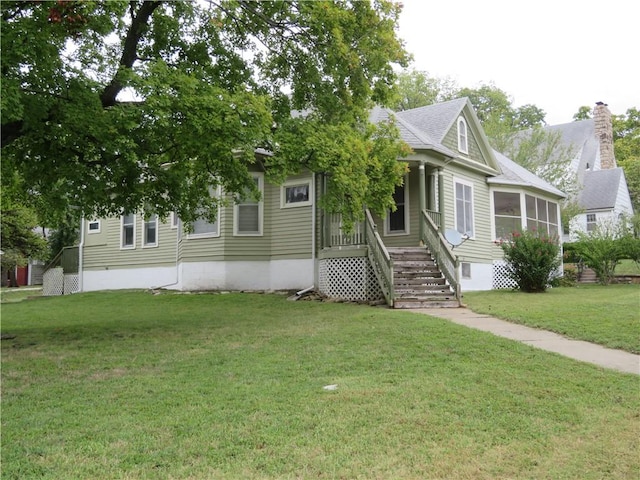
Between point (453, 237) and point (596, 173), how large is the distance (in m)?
25.4

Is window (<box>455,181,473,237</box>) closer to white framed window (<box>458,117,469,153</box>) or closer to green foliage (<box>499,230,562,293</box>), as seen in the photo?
white framed window (<box>458,117,469,153</box>)

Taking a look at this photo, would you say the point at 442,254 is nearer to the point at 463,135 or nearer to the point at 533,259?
the point at 533,259

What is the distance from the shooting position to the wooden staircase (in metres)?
11.7

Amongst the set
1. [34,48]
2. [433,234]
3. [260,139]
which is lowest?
[433,234]

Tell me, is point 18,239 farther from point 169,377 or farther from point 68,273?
point 169,377

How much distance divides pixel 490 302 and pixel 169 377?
347 inches

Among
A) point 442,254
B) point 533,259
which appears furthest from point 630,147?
point 442,254

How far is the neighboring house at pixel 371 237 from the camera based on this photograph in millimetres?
13328

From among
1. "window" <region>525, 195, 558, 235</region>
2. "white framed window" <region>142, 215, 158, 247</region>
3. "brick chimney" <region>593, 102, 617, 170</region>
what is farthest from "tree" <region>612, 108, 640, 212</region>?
"white framed window" <region>142, 215, 158, 247</region>

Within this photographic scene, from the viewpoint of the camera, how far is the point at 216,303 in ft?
44.2

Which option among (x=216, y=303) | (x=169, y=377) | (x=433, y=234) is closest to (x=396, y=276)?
(x=433, y=234)

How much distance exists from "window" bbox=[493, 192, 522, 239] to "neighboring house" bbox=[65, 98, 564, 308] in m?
0.05

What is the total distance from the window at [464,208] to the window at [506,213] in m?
1.61

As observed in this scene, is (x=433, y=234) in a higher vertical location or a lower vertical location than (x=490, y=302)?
higher
